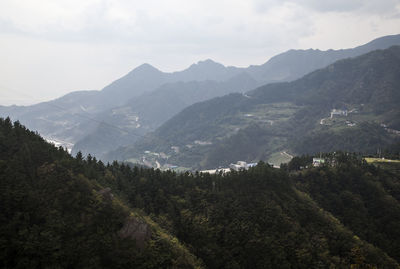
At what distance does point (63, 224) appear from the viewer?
30.8m

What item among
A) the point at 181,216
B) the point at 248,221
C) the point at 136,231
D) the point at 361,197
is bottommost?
the point at 361,197

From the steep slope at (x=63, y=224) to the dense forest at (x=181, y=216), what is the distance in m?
0.10

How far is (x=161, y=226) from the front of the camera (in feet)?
136

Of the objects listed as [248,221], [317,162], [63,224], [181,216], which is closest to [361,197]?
[317,162]

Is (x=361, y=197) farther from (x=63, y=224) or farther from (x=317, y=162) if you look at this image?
(x=63, y=224)

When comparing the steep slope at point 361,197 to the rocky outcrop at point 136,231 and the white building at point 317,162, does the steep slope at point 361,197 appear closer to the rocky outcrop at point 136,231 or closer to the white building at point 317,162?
the white building at point 317,162

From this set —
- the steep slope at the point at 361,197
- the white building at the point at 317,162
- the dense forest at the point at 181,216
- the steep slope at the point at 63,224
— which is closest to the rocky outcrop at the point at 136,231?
the steep slope at the point at 63,224

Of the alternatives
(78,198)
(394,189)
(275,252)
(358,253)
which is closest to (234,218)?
(275,252)

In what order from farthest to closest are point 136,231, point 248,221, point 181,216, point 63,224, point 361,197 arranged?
point 361,197 → point 248,221 → point 181,216 → point 136,231 → point 63,224

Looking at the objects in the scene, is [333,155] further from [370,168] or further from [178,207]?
[178,207]

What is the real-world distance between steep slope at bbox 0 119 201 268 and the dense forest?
103 mm

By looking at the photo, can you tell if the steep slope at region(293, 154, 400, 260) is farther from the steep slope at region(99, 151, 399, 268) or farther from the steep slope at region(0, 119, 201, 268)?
the steep slope at region(0, 119, 201, 268)

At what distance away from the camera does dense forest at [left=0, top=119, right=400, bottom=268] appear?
30.1 m

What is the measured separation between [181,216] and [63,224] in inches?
721
